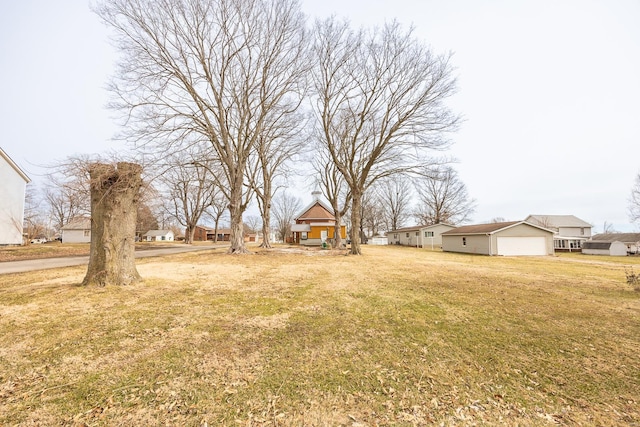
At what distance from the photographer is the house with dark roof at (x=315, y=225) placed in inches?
1514

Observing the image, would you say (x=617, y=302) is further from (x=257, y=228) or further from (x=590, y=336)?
(x=257, y=228)

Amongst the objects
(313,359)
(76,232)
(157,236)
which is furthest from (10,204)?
(157,236)

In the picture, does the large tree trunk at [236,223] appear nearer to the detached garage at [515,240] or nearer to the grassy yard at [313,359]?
the grassy yard at [313,359]

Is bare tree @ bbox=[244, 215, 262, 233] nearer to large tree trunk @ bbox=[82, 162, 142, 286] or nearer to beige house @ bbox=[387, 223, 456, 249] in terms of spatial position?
beige house @ bbox=[387, 223, 456, 249]

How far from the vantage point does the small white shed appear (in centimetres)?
3562

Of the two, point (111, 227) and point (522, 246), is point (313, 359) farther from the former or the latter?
point (522, 246)

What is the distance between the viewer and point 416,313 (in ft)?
18.6

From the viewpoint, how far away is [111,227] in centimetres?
736

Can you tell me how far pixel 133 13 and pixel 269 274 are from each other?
1510 cm

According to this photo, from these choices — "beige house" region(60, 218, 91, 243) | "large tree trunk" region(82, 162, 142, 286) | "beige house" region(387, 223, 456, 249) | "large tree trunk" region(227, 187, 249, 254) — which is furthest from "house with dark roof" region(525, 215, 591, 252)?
"beige house" region(60, 218, 91, 243)

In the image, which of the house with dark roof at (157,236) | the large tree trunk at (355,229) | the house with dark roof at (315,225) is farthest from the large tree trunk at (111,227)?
the house with dark roof at (157,236)

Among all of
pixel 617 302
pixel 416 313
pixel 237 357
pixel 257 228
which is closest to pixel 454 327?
pixel 416 313

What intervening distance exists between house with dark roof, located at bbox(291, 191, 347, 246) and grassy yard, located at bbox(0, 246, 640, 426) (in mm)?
30210

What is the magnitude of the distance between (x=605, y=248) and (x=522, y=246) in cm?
2146
